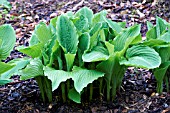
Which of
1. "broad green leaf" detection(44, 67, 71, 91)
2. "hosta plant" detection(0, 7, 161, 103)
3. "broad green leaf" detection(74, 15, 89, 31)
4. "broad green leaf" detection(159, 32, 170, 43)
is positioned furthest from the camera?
"broad green leaf" detection(74, 15, 89, 31)

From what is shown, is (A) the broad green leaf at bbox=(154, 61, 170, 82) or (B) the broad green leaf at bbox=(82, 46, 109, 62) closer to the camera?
(B) the broad green leaf at bbox=(82, 46, 109, 62)

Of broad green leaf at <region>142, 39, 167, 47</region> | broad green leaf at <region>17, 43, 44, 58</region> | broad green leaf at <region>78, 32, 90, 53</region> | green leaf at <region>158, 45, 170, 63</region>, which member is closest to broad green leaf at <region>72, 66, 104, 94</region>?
broad green leaf at <region>78, 32, 90, 53</region>

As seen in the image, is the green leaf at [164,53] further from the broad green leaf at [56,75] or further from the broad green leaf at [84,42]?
the broad green leaf at [56,75]

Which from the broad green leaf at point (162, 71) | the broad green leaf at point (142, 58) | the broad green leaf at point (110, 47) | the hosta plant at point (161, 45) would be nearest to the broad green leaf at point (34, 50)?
the broad green leaf at point (110, 47)

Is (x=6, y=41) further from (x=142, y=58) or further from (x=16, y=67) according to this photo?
(x=142, y=58)

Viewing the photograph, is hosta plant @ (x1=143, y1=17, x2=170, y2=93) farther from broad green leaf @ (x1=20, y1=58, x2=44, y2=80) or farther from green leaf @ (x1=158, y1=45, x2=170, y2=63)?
broad green leaf @ (x1=20, y1=58, x2=44, y2=80)

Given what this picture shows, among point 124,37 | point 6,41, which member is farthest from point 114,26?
point 6,41

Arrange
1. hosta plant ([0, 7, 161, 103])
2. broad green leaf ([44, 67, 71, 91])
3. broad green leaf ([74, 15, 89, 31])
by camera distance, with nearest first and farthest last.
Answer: broad green leaf ([44, 67, 71, 91]) → hosta plant ([0, 7, 161, 103]) → broad green leaf ([74, 15, 89, 31])
